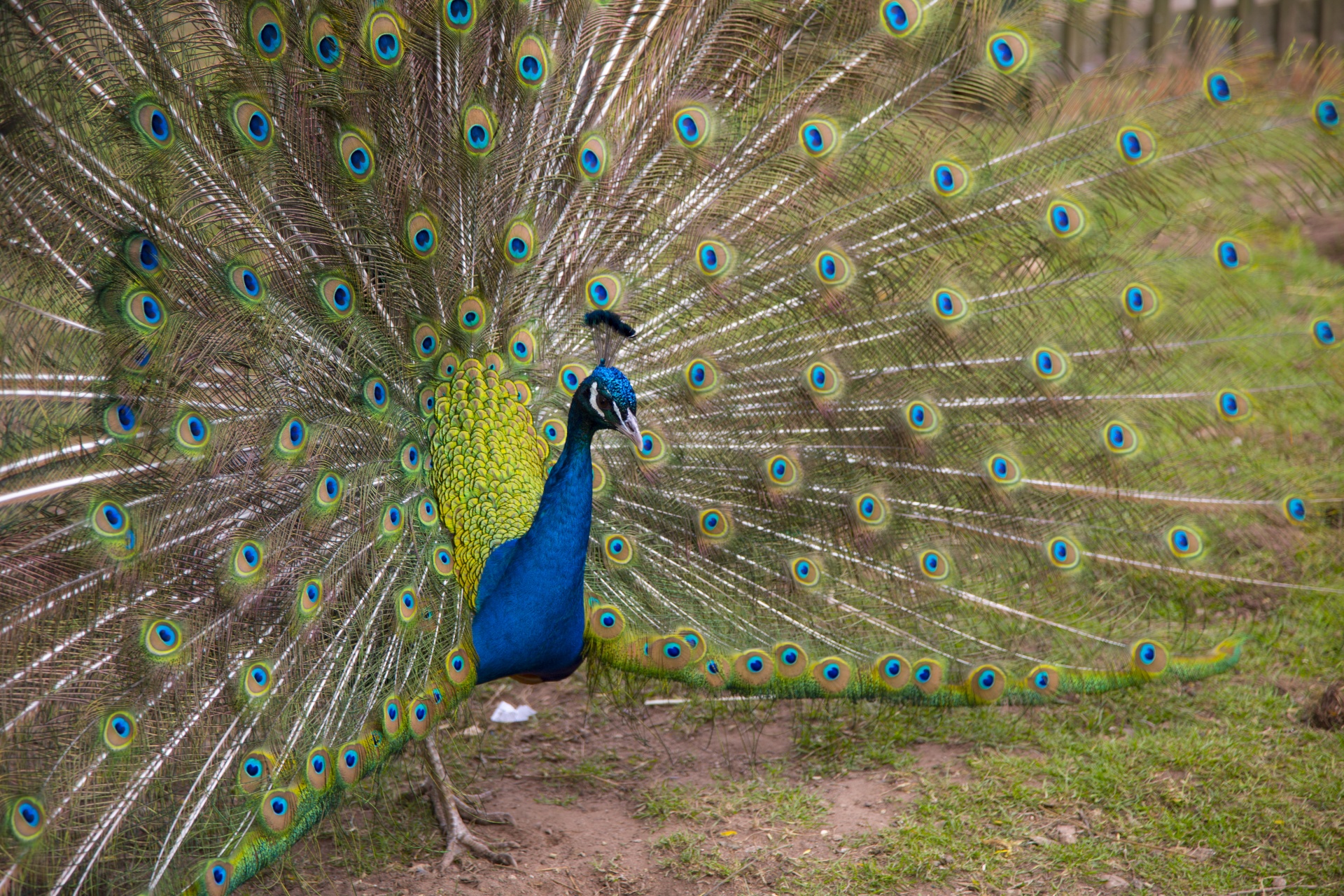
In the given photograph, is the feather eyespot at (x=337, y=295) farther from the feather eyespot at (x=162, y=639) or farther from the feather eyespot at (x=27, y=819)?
the feather eyespot at (x=27, y=819)

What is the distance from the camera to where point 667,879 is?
3.04 m

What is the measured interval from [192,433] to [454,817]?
1.35 m

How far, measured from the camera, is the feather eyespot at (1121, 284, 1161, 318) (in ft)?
10.9

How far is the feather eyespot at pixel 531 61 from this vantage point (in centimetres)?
289

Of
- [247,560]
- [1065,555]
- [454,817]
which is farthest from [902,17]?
[454,817]

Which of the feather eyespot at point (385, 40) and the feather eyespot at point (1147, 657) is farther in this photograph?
the feather eyespot at point (1147, 657)

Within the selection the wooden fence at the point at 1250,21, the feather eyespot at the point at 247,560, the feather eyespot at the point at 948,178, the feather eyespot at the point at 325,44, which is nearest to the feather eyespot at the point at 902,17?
the feather eyespot at the point at 948,178

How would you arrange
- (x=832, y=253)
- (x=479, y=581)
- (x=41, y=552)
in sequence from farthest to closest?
(x=832, y=253) < (x=479, y=581) < (x=41, y=552)

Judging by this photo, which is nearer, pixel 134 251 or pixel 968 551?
pixel 134 251

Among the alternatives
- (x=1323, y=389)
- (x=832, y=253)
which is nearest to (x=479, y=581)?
(x=832, y=253)

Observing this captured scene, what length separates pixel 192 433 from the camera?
248 centimetres

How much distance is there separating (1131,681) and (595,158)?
223 centimetres

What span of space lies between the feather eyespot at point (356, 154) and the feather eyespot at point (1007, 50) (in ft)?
5.56

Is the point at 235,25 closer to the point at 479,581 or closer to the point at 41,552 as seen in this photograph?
the point at 41,552
